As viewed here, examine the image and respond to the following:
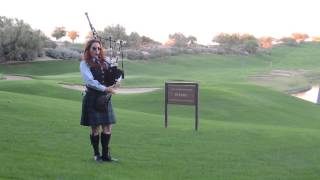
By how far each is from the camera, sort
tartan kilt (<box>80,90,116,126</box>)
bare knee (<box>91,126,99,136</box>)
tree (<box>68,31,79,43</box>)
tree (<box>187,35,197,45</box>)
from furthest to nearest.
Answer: tree (<box>187,35,197,45</box>) < tree (<box>68,31,79,43</box>) < bare knee (<box>91,126,99,136</box>) < tartan kilt (<box>80,90,116,126</box>)

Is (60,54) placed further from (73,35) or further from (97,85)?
(97,85)

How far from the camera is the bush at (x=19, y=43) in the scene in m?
58.4

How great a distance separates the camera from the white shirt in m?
9.54

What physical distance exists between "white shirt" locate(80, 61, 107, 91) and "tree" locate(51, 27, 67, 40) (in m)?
89.3

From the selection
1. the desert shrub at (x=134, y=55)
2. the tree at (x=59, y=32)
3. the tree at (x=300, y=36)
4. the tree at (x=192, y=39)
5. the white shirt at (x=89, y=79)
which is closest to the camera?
the white shirt at (x=89, y=79)

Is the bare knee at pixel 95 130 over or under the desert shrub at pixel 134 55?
over

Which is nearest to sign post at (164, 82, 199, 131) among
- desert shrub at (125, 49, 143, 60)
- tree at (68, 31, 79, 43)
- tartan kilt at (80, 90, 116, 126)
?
tartan kilt at (80, 90, 116, 126)

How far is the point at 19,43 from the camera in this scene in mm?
59188

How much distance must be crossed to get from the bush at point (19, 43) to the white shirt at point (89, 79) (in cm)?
5064

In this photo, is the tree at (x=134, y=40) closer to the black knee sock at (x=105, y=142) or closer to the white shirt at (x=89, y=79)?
the black knee sock at (x=105, y=142)

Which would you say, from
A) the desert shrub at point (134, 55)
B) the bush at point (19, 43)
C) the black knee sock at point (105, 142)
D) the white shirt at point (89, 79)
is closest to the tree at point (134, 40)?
the desert shrub at point (134, 55)

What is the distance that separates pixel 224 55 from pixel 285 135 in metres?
83.9

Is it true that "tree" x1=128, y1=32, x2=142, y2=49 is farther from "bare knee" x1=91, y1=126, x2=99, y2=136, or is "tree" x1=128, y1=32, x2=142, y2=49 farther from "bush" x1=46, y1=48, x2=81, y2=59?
"bare knee" x1=91, y1=126, x2=99, y2=136

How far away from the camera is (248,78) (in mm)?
59281
